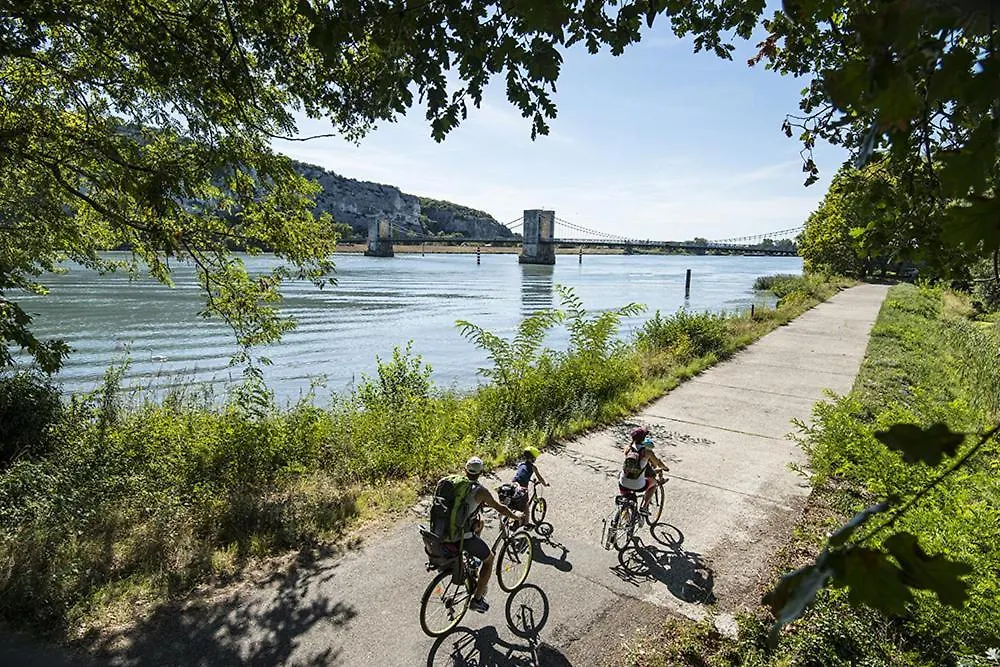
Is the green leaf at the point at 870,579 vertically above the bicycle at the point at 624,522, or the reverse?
the green leaf at the point at 870,579

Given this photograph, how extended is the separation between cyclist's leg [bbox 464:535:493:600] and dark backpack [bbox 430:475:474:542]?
A: 22cm

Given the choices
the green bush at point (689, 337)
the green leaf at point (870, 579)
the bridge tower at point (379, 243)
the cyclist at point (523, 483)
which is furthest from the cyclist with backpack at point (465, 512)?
the bridge tower at point (379, 243)

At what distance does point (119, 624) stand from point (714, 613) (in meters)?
4.86

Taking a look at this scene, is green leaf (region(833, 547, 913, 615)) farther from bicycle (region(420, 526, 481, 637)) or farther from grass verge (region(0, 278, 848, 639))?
grass verge (region(0, 278, 848, 639))

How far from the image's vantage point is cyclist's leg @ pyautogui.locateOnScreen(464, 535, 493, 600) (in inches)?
183

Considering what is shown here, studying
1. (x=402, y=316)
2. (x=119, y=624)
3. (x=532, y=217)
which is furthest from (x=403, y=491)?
(x=532, y=217)

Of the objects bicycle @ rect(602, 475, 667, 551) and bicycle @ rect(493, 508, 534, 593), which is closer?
bicycle @ rect(493, 508, 534, 593)

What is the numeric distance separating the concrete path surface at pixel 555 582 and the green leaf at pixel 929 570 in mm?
3960

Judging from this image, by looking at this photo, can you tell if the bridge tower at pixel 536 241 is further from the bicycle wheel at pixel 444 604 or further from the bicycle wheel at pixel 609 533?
the bicycle wheel at pixel 444 604

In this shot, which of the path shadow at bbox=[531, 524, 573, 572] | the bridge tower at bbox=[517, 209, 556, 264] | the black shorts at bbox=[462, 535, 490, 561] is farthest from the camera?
the bridge tower at bbox=[517, 209, 556, 264]

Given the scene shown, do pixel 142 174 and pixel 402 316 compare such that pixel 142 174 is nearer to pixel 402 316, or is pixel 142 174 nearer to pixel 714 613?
pixel 714 613

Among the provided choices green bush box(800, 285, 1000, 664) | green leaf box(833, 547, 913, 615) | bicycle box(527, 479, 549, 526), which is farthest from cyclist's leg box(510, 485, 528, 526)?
green leaf box(833, 547, 913, 615)

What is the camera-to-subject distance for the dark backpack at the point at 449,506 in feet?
14.5

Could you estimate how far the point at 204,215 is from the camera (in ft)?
25.9
